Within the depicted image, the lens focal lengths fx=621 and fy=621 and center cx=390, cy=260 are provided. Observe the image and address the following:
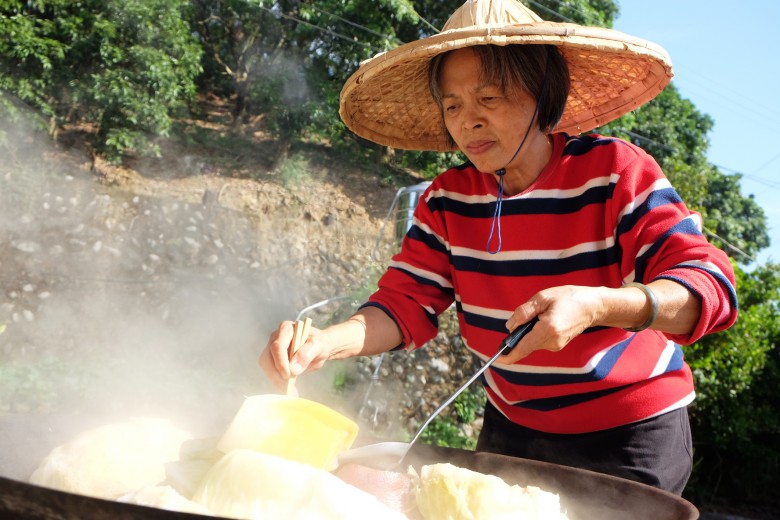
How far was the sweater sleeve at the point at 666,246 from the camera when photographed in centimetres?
146

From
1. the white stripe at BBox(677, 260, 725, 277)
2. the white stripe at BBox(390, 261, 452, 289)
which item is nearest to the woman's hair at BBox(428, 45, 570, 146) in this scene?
the white stripe at BBox(390, 261, 452, 289)

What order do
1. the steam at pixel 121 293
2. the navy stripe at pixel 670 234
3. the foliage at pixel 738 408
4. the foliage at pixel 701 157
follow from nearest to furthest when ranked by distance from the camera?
the navy stripe at pixel 670 234 → the steam at pixel 121 293 → the foliage at pixel 738 408 → the foliage at pixel 701 157

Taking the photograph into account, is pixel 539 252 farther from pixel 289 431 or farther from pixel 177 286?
pixel 177 286

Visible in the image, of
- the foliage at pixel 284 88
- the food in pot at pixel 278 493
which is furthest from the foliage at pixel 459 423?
the food in pot at pixel 278 493

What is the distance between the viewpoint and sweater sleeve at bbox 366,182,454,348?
217 cm

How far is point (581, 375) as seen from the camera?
1.84m

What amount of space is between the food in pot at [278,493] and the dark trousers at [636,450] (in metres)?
0.83

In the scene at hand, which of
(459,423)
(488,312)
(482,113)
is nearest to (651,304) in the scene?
(488,312)

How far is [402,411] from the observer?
5.53 meters

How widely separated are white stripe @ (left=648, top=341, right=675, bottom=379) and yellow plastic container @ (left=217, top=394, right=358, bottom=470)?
3.12ft

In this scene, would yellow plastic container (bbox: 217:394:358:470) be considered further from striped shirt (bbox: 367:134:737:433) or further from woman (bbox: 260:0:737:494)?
striped shirt (bbox: 367:134:737:433)

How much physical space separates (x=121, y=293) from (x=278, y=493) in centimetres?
738

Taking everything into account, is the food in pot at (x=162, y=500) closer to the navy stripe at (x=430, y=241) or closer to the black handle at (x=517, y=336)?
the black handle at (x=517, y=336)

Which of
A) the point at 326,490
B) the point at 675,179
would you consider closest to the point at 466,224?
the point at 326,490
